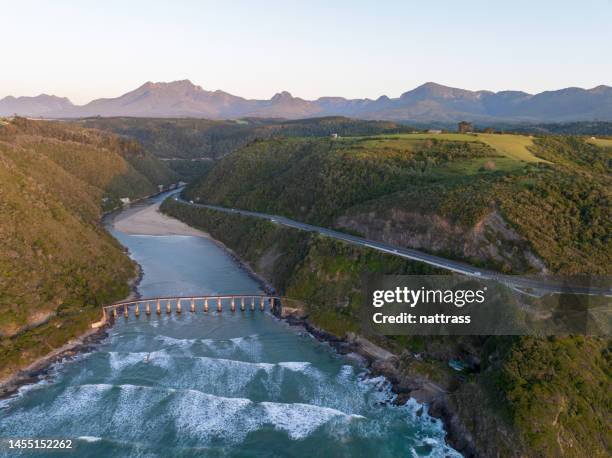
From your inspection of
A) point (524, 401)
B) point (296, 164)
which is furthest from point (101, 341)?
point (296, 164)

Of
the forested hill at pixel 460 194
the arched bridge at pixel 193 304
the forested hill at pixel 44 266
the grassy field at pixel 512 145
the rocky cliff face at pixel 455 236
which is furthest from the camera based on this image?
the grassy field at pixel 512 145

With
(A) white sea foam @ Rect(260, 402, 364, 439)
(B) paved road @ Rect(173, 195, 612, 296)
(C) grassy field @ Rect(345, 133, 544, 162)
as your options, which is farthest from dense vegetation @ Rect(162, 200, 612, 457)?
(C) grassy field @ Rect(345, 133, 544, 162)

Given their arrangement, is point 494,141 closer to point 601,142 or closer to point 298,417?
point 601,142

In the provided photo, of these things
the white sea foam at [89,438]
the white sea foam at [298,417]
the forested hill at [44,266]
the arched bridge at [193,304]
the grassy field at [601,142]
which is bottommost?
the white sea foam at [298,417]

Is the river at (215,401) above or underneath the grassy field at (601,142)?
underneath

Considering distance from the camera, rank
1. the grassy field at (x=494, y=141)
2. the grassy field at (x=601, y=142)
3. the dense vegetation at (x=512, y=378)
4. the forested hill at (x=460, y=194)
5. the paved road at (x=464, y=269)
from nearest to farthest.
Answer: the dense vegetation at (x=512, y=378) → the paved road at (x=464, y=269) → the forested hill at (x=460, y=194) → the grassy field at (x=494, y=141) → the grassy field at (x=601, y=142)

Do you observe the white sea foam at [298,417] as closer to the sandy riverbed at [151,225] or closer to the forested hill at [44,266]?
the forested hill at [44,266]

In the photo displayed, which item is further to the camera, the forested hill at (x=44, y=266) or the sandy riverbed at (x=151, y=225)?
the sandy riverbed at (x=151, y=225)

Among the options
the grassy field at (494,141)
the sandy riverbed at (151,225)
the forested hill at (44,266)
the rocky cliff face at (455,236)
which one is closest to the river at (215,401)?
the forested hill at (44,266)
